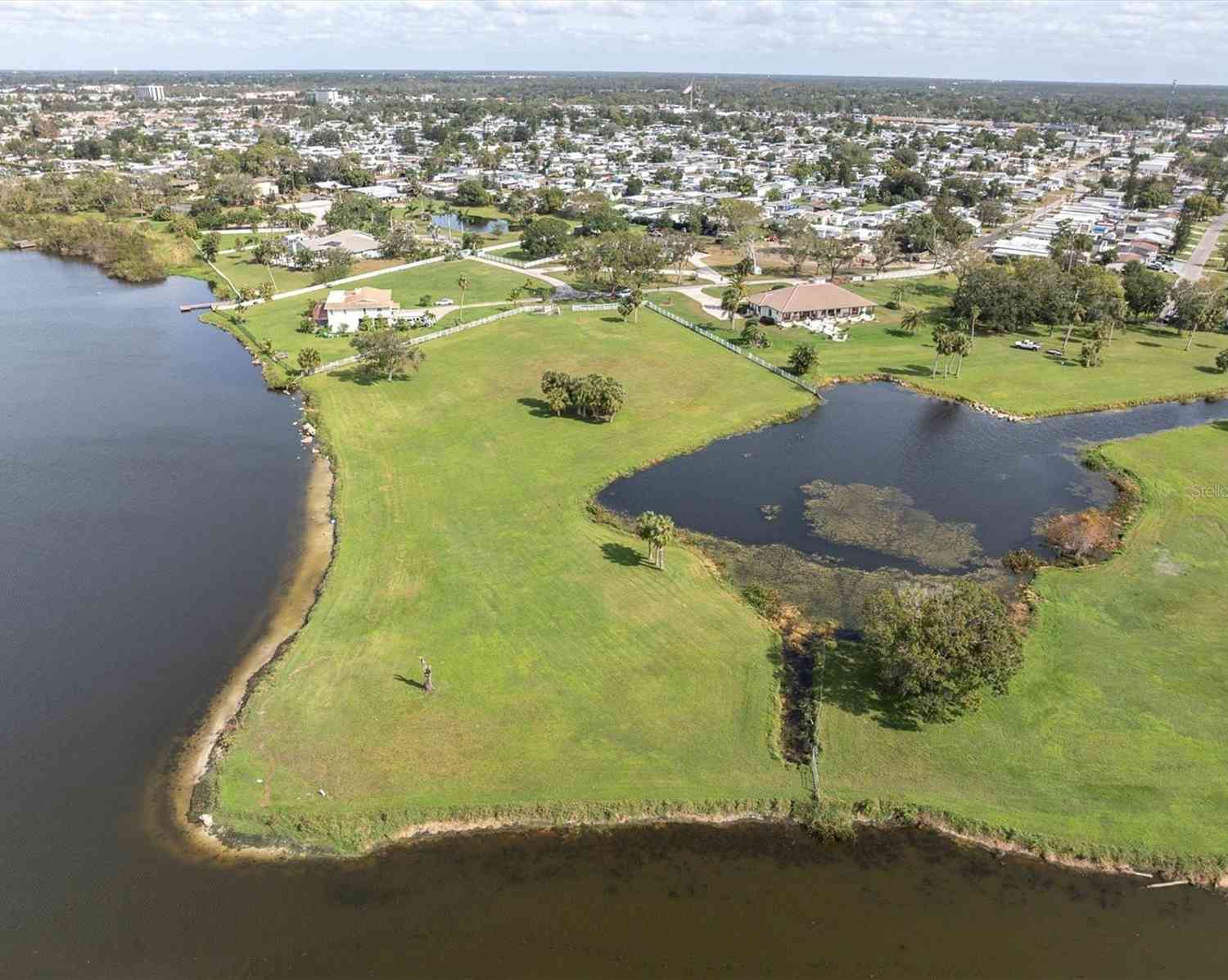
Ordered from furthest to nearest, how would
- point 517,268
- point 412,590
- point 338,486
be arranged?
point 517,268, point 338,486, point 412,590

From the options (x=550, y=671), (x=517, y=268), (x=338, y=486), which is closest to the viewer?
(x=550, y=671)

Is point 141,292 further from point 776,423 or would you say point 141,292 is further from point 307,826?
point 307,826

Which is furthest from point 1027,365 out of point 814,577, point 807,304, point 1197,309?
point 814,577

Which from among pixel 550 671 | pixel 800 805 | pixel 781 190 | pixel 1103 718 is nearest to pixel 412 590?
pixel 550 671

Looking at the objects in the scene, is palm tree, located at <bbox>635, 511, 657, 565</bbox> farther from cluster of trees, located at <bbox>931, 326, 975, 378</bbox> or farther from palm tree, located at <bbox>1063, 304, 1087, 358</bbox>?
palm tree, located at <bbox>1063, 304, 1087, 358</bbox>

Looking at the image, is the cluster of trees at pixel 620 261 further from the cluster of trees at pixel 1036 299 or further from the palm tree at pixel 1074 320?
the palm tree at pixel 1074 320

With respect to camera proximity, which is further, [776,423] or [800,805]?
[776,423]
